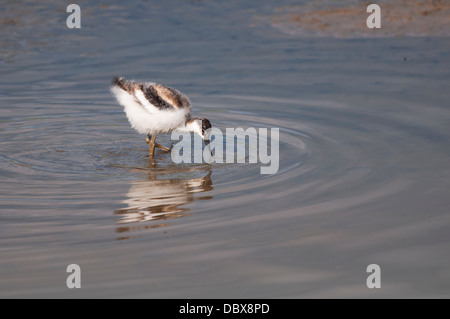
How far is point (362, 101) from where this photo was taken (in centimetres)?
1017

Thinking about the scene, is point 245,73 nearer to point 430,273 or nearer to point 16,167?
point 16,167

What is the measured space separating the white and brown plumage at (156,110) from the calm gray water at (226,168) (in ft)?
1.21

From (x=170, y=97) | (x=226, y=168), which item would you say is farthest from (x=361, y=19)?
(x=226, y=168)

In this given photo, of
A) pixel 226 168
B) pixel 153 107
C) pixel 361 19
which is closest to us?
pixel 226 168

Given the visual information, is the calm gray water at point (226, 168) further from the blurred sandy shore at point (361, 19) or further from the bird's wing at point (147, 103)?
the bird's wing at point (147, 103)

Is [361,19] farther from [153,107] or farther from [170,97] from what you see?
[153,107]

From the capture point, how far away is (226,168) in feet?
26.1

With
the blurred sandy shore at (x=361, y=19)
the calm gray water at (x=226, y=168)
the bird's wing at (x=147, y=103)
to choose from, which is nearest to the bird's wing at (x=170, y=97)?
the bird's wing at (x=147, y=103)

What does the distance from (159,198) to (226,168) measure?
1104 millimetres

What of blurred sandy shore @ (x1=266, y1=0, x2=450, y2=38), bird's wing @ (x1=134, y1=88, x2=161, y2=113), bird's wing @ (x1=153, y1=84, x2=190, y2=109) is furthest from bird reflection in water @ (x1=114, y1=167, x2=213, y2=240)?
blurred sandy shore @ (x1=266, y1=0, x2=450, y2=38)

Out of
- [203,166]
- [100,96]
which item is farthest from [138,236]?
[100,96]

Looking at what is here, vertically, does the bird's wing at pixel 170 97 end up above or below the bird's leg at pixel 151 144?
above

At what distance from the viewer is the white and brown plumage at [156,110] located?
8547mm

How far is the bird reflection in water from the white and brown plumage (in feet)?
2.61
